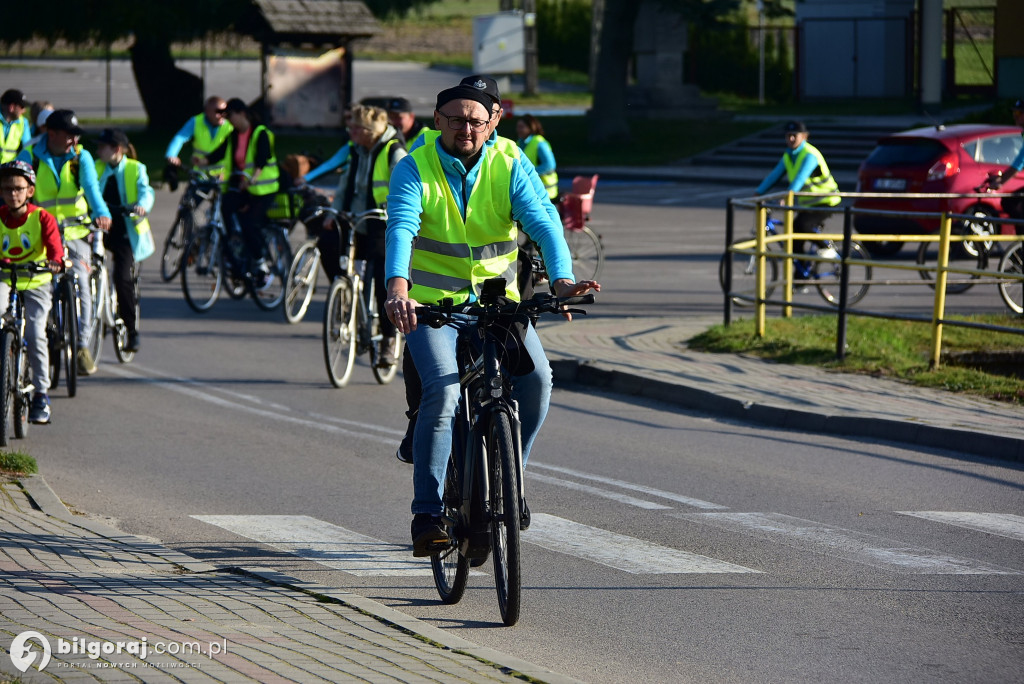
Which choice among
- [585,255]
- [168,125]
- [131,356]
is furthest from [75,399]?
[168,125]

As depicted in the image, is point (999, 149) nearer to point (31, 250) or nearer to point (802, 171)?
point (802, 171)

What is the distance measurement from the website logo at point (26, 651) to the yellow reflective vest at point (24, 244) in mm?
5008

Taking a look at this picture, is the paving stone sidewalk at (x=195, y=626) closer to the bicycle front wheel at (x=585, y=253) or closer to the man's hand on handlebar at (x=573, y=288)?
the man's hand on handlebar at (x=573, y=288)

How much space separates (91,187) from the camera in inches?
433

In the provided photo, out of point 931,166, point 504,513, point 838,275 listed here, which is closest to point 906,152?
point 931,166

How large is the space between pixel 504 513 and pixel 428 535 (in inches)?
16.6

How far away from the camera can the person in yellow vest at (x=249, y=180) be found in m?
15.4

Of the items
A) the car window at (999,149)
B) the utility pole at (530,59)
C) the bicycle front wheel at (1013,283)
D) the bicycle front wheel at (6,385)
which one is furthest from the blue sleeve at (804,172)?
the utility pole at (530,59)

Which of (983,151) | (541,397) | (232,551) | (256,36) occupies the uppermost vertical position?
(256,36)

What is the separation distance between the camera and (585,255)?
1862cm

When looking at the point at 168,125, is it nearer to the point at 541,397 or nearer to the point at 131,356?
the point at 131,356

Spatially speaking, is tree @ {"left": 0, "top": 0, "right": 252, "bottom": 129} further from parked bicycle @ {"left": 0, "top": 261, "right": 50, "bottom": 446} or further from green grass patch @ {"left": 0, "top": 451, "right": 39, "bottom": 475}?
green grass patch @ {"left": 0, "top": 451, "right": 39, "bottom": 475}

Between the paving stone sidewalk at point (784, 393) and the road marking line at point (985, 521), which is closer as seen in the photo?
the road marking line at point (985, 521)

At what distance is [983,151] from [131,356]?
12499 mm
